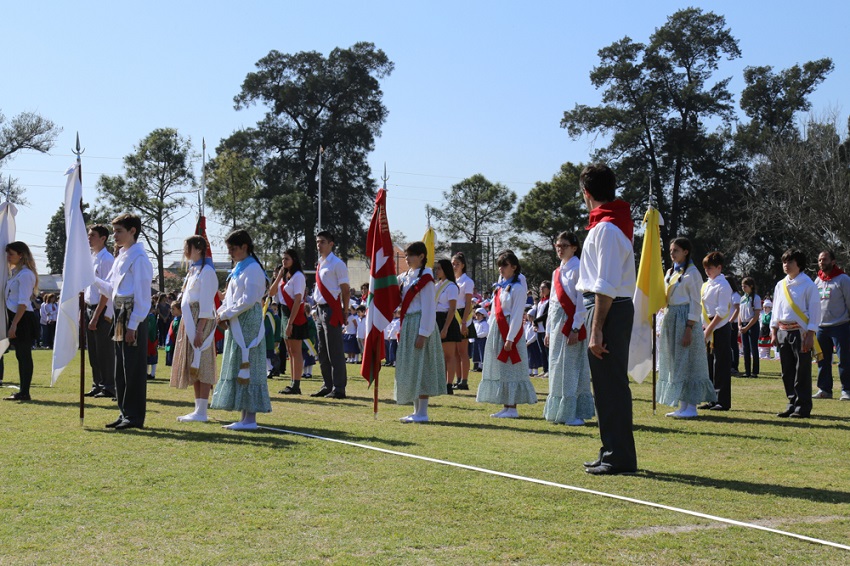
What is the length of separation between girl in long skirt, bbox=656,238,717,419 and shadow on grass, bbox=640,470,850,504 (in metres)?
4.60

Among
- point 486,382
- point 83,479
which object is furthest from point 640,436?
point 83,479

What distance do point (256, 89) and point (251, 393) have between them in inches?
2313

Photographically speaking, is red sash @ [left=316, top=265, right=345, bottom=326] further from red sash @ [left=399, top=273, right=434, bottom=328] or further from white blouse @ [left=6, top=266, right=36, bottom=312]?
white blouse @ [left=6, top=266, right=36, bottom=312]

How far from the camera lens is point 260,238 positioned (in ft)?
197

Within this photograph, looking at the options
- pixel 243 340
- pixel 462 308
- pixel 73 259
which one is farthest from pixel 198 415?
pixel 462 308

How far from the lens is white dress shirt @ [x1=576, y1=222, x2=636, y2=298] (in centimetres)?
748

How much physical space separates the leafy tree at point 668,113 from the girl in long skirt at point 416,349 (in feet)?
152

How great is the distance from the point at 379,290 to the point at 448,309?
413 centimetres

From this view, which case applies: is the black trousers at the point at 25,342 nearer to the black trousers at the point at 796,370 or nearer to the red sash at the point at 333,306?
the red sash at the point at 333,306

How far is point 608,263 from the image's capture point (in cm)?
748

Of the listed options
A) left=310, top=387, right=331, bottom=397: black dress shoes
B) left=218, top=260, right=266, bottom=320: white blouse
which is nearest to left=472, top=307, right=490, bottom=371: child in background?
left=310, top=387, right=331, bottom=397: black dress shoes

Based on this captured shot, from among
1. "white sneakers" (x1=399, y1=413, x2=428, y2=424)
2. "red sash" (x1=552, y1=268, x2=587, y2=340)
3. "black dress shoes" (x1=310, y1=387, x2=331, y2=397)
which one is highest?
"red sash" (x1=552, y1=268, x2=587, y2=340)

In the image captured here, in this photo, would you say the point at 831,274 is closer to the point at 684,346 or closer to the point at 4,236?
the point at 684,346

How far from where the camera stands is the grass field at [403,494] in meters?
5.26
